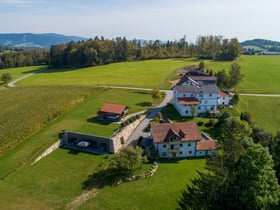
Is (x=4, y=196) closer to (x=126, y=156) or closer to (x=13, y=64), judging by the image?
(x=126, y=156)

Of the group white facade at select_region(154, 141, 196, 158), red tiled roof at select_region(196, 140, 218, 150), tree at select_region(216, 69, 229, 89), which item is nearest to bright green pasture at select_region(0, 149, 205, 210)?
white facade at select_region(154, 141, 196, 158)

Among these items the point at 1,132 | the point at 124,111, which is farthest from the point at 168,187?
the point at 1,132

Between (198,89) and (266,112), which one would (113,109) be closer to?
(198,89)

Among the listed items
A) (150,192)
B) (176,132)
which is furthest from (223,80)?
(150,192)

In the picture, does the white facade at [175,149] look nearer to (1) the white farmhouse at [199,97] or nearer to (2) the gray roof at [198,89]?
(1) the white farmhouse at [199,97]

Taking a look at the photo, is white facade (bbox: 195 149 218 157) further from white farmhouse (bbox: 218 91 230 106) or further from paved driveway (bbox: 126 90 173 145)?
white farmhouse (bbox: 218 91 230 106)

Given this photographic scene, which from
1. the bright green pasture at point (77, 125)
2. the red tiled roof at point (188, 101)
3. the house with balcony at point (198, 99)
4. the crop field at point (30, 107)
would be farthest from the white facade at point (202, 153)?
the crop field at point (30, 107)
